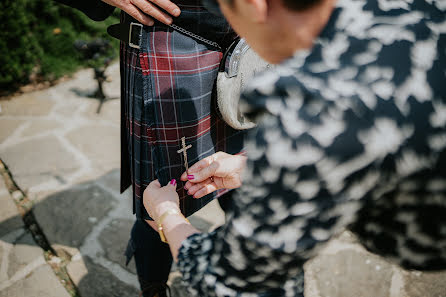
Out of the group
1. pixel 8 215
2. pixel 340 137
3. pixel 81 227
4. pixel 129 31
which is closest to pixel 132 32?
pixel 129 31

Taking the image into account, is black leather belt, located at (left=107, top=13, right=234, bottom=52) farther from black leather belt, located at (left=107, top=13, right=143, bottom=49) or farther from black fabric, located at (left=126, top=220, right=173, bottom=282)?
black fabric, located at (left=126, top=220, right=173, bottom=282)

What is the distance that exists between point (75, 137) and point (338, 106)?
329 cm

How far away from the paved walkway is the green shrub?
68 cm

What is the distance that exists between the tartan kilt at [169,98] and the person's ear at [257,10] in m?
0.58

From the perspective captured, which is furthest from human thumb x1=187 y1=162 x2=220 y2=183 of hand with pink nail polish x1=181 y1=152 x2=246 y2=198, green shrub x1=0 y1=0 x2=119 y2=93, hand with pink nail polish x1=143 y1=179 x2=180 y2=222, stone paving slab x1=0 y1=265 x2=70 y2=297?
green shrub x1=0 y1=0 x2=119 y2=93

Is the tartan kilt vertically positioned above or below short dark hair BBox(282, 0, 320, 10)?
below

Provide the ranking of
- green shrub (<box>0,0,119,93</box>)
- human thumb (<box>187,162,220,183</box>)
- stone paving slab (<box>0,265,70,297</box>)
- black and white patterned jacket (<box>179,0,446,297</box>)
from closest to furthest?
black and white patterned jacket (<box>179,0,446,297</box>) < human thumb (<box>187,162,220,183</box>) < stone paving slab (<box>0,265,70,297</box>) < green shrub (<box>0,0,119,93</box>)

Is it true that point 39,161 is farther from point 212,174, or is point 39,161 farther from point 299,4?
point 299,4

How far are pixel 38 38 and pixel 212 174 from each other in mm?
4448

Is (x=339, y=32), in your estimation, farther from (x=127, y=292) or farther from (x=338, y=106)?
(x=127, y=292)

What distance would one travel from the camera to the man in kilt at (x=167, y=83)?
3.90 feet

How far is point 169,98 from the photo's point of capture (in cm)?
126

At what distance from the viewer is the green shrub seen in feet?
12.1

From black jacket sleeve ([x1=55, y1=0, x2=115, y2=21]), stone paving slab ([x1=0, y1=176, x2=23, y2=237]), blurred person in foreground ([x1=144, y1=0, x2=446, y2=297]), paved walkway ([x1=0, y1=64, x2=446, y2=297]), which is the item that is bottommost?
paved walkway ([x1=0, y1=64, x2=446, y2=297])
